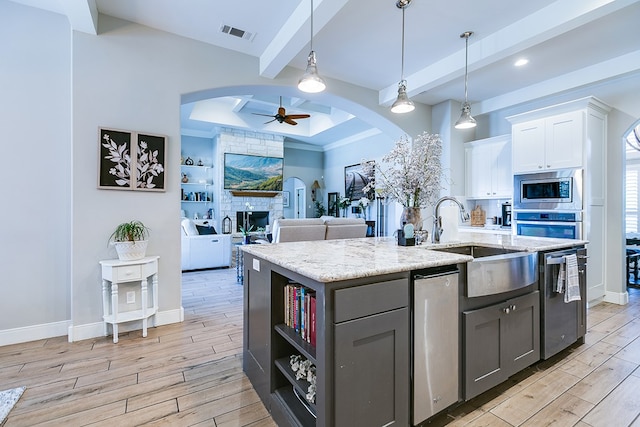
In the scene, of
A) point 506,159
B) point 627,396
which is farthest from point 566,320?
point 506,159

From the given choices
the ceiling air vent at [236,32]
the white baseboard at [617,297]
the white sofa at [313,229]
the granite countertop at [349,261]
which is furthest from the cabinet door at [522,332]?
the ceiling air vent at [236,32]

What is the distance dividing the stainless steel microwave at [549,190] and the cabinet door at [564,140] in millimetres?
127

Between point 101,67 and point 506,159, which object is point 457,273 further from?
point 506,159

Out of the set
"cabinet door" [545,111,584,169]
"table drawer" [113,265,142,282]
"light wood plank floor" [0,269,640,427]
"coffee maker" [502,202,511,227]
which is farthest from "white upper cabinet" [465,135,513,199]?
"table drawer" [113,265,142,282]

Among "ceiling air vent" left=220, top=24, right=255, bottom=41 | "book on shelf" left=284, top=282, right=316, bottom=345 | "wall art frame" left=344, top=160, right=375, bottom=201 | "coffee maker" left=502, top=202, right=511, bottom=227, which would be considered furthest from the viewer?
"wall art frame" left=344, top=160, right=375, bottom=201

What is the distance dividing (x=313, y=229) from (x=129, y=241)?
247cm

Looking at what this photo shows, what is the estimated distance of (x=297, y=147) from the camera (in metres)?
9.86

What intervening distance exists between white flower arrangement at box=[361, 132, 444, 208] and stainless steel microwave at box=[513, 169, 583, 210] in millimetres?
2528

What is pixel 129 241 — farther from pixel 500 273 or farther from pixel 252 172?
pixel 252 172

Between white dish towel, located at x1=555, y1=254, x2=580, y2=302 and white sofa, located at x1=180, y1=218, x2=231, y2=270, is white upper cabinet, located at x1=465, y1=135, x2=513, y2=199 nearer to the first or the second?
white dish towel, located at x1=555, y1=254, x2=580, y2=302

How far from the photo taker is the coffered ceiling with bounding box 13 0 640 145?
9.04ft

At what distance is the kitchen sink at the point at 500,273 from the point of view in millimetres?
1776

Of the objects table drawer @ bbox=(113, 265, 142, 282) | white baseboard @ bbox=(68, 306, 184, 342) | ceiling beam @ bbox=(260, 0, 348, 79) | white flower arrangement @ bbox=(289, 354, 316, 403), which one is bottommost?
white baseboard @ bbox=(68, 306, 184, 342)

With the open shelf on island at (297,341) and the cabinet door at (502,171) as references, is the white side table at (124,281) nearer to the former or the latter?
the open shelf on island at (297,341)
